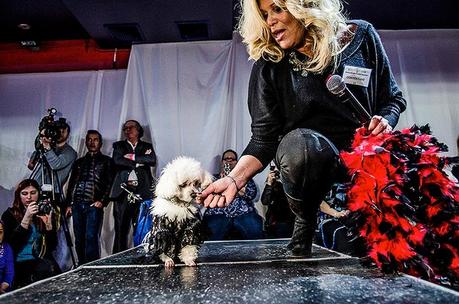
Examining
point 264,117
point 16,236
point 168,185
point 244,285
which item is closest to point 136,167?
→ point 16,236

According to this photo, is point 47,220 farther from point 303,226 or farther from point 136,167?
point 303,226

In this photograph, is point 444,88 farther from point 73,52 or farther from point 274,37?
point 73,52

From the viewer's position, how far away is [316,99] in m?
1.62

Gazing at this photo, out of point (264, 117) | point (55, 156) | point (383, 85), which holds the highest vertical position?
point (55, 156)

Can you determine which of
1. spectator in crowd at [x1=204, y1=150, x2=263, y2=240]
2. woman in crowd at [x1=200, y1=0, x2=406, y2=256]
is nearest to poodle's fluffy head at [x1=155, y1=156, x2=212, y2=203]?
woman in crowd at [x1=200, y1=0, x2=406, y2=256]

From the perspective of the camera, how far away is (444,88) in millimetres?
5305

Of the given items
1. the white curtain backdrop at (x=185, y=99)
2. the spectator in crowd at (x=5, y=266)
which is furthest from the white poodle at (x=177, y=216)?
the white curtain backdrop at (x=185, y=99)

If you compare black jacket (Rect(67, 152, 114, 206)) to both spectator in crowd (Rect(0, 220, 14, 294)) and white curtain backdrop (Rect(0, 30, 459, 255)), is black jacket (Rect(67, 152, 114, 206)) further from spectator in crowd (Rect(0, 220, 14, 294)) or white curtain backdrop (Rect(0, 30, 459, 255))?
spectator in crowd (Rect(0, 220, 14, 294))

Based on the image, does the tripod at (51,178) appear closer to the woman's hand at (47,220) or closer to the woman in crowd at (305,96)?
the woman's hand at (47,220)

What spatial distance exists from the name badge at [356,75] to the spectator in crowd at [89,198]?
3.90m

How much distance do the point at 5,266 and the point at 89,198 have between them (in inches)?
62.1

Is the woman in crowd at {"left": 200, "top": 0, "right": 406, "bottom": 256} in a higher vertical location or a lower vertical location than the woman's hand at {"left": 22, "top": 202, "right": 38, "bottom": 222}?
higher

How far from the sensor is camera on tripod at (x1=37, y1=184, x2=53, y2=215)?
4324mm

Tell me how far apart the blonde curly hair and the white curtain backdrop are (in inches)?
139
